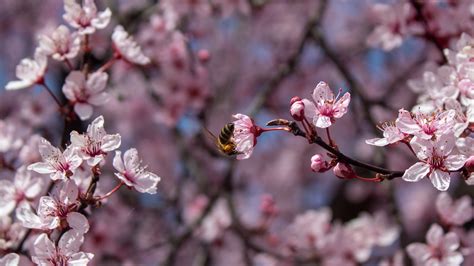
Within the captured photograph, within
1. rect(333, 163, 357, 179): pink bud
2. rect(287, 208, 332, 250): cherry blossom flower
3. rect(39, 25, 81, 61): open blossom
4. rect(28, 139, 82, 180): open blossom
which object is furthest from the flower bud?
rect(287, 208, 332, 250): cherry blossom flower

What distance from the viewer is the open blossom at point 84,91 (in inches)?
94.0

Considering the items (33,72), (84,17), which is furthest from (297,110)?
(33,72)

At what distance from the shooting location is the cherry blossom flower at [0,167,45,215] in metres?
2.30

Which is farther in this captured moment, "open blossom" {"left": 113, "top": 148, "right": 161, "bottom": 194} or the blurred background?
the blurred background

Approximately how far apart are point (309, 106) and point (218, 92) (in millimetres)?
3894

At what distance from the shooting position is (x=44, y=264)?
74.4 inches

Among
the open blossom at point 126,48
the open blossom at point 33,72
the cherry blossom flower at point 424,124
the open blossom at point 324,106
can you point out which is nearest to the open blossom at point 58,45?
the open blossom at point 33,72

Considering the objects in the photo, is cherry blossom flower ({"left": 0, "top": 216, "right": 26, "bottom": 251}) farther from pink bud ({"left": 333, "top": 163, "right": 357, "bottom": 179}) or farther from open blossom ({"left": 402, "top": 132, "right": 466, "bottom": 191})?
open blossom ({"left": 402, "top": 132, "right": 466, "bottom": 191})

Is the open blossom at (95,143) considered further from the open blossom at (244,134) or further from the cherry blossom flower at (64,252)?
the open blossom at (244,134)

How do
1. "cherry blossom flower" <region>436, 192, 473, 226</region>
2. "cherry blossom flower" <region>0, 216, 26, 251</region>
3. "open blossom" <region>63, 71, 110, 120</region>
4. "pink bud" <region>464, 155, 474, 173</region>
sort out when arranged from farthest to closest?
1. "cherry blossom flower" <region>436, 192, 473, 226</region>
2. "open blossom" <region>63, 71, 110, 120</region>
3. "cherry blossom flower" <region>0, 216, 26, 251</region>
4. "pink bud" <region>464, 155, 474, 173</region>

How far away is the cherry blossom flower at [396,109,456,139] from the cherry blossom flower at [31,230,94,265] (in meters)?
0.97

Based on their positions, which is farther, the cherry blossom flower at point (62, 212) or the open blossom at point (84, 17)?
the open blossom at point (84, 17)

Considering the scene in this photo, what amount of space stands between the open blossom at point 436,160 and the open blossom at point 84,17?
4.11ft

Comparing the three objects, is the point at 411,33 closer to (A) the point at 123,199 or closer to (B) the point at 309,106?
(B) the point at 309,106
